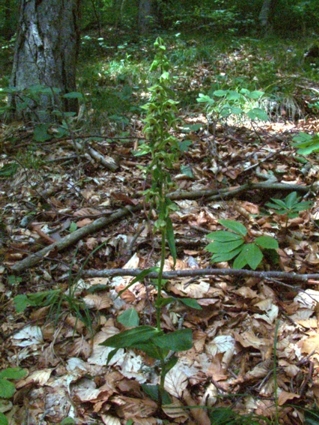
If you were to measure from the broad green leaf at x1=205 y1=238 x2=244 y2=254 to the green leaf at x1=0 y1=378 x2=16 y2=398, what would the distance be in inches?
43.5

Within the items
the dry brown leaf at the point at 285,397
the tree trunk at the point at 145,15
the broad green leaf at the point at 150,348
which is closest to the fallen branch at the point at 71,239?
the broad green leaf at the point at 150,348

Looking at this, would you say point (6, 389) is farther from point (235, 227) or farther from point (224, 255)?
point (235, 227)

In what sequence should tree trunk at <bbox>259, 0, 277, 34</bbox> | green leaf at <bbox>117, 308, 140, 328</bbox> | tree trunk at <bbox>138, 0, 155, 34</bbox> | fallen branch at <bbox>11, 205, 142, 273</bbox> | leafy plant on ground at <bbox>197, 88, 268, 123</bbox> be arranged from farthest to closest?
tree trunk at <bbox>138, 0, 155, 34</bbox> → tree trunk at <bbox>259, 0, 277, 34</bbox> → leafy plant on ground at <bbox>197, 88, 268, 123</bbox> → fallen branch at <bbox>11, 205, 142, 273</bbox> → green leaf at <bbox>117, 308, 140, 328</bbox>

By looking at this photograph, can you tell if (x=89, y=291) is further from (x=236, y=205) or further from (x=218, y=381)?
(x=236, y=205)

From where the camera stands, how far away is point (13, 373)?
1.62m

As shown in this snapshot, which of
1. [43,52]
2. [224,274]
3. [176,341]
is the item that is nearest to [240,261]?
[224,274]

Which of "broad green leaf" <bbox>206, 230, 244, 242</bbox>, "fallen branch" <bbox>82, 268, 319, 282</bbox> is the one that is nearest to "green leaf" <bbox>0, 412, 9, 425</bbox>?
"fallen branch" <bbox>82, 268, 319, 282</bbox>

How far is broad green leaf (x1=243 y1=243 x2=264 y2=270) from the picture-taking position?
6.19ft

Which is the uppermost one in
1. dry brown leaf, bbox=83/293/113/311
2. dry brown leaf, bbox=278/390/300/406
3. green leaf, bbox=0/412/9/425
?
dry brown leaf, bbox=83/293/113/311

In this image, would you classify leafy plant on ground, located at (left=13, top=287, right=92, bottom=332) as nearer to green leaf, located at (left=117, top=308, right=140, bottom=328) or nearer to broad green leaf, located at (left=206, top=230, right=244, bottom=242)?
green leaf, located at (left=117, top=308, right=140, bottom=328)

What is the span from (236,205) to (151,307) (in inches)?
42.4

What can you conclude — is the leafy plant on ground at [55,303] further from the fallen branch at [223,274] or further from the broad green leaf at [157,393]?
the broad green leaf at [157,393]

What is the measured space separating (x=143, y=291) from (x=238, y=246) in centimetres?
59

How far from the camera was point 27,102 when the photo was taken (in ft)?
11.3
